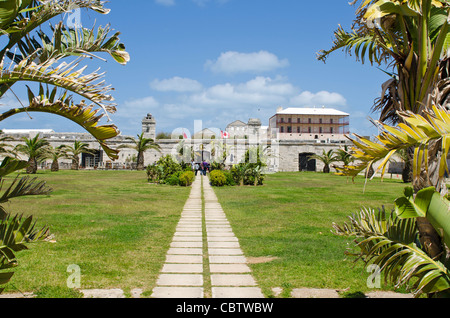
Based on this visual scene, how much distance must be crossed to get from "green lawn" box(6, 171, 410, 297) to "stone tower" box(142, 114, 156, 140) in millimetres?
23309

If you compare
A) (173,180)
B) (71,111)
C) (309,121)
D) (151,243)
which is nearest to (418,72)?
(71,111)

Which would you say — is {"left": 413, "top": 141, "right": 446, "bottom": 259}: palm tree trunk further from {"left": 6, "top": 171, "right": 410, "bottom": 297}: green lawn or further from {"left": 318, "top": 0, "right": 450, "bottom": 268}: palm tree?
{"left": 6, "top": 171, "right": 410, "bottom": 297}: green lawn

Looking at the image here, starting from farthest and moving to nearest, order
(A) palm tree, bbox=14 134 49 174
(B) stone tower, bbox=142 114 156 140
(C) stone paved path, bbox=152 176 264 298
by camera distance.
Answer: (B) stone tower, bbox=142 114 156 140 → (A) palm tree, bbox=14 134 49 174 → (C) stone paved path, bbox=152 176 264 298

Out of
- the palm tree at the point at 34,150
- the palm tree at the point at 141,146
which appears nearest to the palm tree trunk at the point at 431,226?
the palm tree at the point at 34,150

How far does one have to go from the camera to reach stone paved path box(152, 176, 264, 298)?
3.98m

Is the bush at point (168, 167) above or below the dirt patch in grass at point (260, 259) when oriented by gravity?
above

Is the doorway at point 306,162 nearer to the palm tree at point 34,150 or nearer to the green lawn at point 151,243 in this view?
the palm tree at point 34,150

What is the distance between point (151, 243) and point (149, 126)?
1165 inches

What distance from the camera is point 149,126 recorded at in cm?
3491

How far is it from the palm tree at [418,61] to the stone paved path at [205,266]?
6.54ft

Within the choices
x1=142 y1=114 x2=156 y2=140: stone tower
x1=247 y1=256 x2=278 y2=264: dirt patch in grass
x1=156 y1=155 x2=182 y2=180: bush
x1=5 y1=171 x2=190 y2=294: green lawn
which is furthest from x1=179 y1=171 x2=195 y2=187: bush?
x1=142 y1=114 x2=156 y2=140: stone tower

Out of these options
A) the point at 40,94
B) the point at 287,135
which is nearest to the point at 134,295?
the point at 40,94

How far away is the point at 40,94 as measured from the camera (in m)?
2.78

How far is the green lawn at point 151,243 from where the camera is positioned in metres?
4.38
